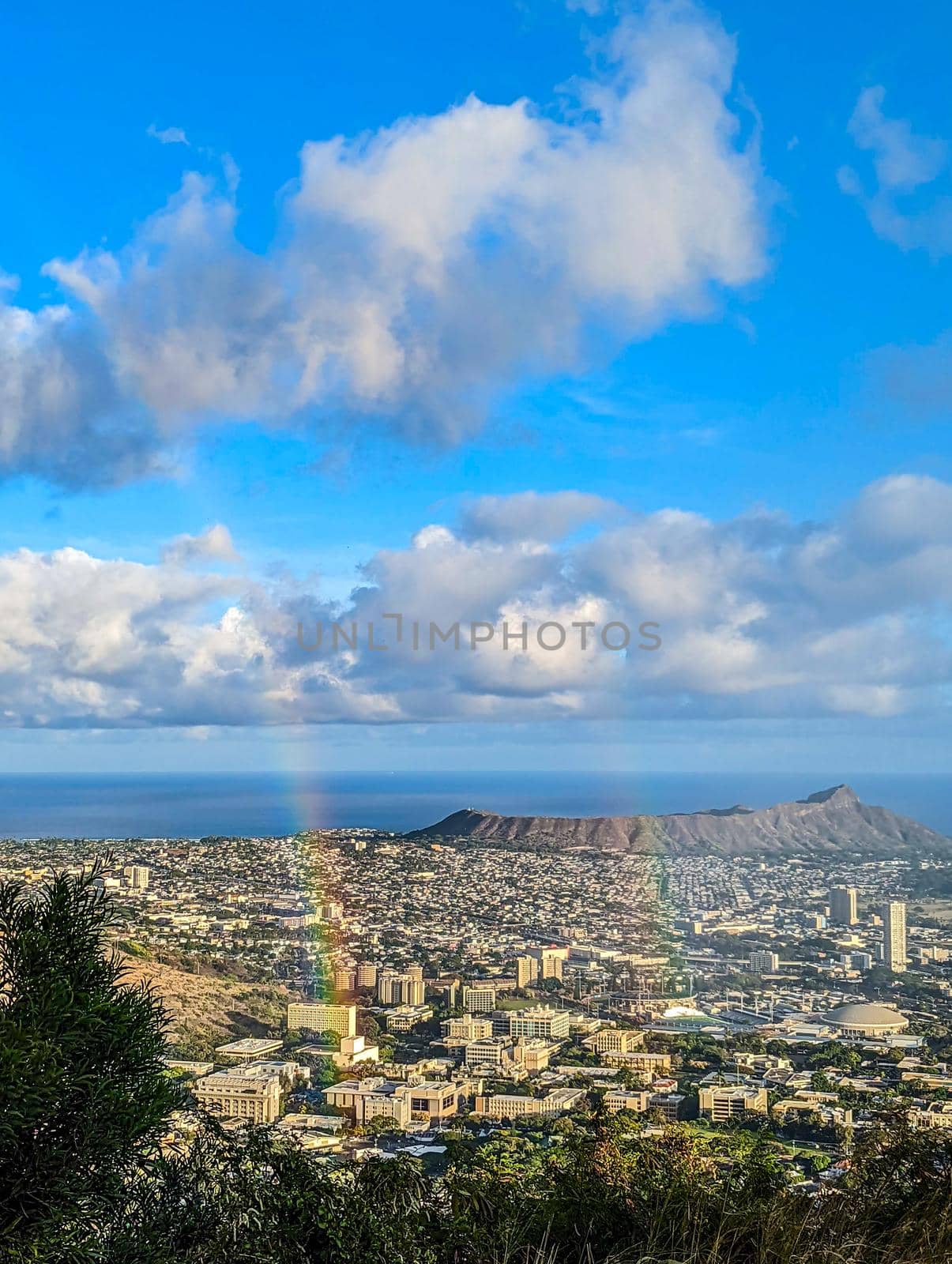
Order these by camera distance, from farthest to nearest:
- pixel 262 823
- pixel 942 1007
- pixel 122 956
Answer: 1. pixel 262 823
2. pixel 942 1007
3. pixel 122 956

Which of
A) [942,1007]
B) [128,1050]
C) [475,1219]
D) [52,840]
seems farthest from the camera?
[52,840]

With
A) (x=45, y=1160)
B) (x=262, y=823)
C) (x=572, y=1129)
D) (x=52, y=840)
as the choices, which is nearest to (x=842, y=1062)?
(x=572, y=1129)

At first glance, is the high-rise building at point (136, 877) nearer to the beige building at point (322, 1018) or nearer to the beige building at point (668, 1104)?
the beige building at point (322, 1018)

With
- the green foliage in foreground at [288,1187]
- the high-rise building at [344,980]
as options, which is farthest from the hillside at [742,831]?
the green foliage in foreground at [288,1187]

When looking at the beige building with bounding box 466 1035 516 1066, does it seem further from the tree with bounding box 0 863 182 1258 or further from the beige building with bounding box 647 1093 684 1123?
the tree with bounding box 0 863 182 1258

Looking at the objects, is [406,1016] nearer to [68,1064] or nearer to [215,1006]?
[215,1006]

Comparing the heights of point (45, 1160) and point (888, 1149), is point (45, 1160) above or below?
above

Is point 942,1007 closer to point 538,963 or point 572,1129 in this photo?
point 538,963

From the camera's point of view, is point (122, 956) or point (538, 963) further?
point (538, 963)
